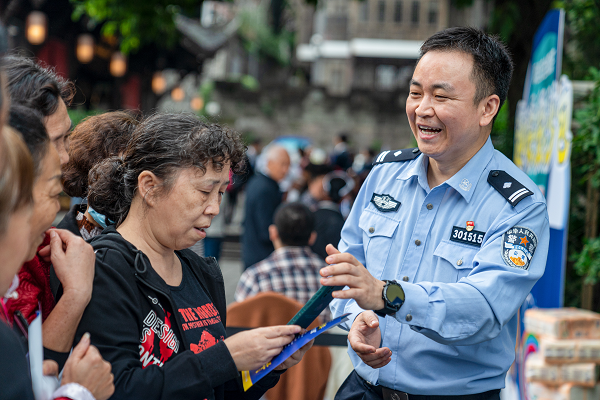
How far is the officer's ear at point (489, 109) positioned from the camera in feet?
6.42

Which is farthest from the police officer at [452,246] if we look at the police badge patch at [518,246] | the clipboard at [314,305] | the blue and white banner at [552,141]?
the blue and white banner at [552,141]

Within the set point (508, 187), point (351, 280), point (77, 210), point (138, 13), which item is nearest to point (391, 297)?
point (351, 280)

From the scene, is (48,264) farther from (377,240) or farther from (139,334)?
(377,240)

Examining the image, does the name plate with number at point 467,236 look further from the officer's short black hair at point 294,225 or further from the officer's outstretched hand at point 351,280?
the officer's short black hair at point 294,225

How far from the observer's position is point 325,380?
334 cm

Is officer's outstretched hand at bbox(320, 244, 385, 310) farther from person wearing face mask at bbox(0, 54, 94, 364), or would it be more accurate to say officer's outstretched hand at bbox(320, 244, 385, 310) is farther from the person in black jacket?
person wearing face mask at bbox(0, 54, 94, 364)

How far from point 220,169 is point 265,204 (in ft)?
14.5

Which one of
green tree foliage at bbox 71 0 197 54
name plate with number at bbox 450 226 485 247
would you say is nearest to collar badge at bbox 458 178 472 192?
name plate with number at bbox 450 226 485 247

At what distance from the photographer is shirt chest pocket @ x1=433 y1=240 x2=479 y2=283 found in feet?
6.10

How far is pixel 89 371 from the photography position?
132cm

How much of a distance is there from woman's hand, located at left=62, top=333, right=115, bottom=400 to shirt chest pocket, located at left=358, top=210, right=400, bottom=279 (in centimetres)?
103

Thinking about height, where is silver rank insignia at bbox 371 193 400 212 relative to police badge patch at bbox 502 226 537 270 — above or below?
above

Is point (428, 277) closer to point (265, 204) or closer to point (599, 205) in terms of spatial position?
point (599, 205)

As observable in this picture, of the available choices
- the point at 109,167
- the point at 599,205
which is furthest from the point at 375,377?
the point at 599,205
